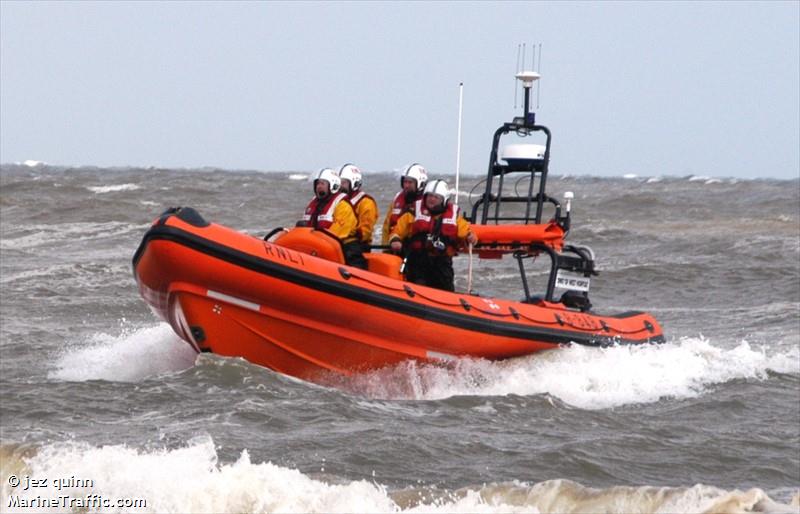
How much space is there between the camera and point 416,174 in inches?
352

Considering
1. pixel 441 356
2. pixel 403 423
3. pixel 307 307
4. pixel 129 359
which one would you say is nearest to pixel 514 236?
pixel 441 356

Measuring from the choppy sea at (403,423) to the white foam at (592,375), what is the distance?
0.02 metres

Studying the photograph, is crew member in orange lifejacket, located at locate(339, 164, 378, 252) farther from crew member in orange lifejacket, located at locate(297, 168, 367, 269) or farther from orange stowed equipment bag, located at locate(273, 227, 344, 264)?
orange stowed equipment bag, located at locate(273, 227, 344, 264)

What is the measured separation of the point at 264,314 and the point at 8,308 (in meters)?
5.12

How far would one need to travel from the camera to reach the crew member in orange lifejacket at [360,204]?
873cm

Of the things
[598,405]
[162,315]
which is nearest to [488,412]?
[598,405]

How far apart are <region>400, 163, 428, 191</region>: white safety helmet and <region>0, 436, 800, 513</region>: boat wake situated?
3.50m

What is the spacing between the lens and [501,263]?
17.1 metres

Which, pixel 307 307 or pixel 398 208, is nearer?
pixel 307 307

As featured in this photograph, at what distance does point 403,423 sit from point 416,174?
2283mm

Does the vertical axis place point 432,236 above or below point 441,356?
Result: above

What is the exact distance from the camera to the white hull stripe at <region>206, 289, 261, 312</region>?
314 inches

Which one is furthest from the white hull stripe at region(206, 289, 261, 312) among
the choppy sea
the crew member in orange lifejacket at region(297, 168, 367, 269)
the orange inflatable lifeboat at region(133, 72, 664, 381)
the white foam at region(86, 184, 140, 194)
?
the white foam at region(86, 184, 140, 194)

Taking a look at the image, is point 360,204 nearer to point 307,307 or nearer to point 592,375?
point 307,307
